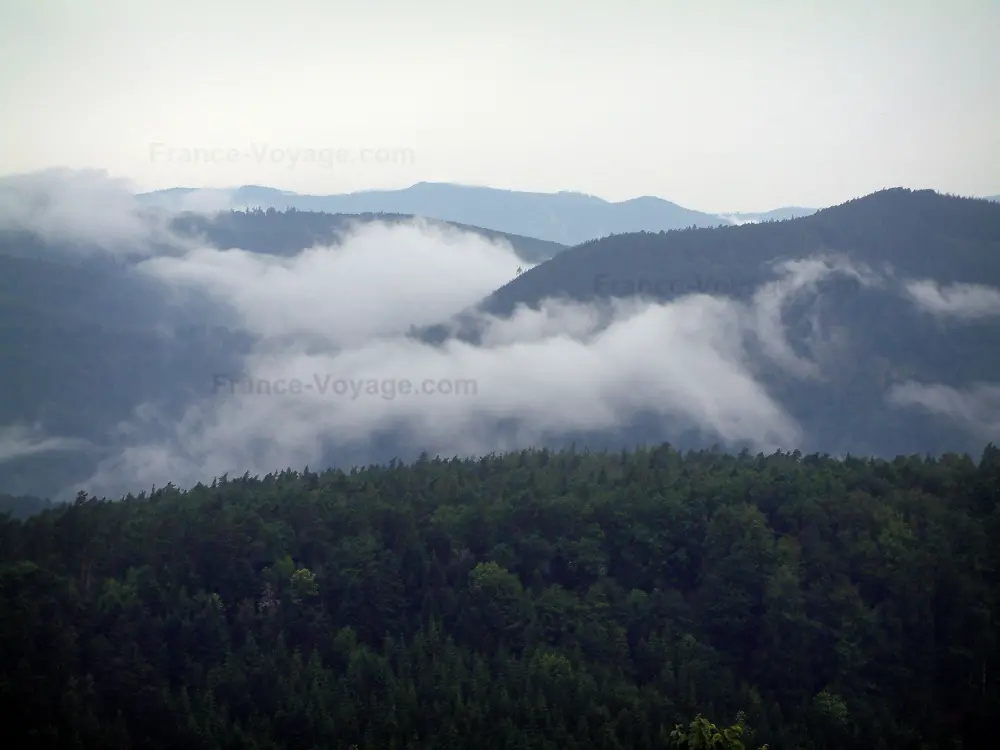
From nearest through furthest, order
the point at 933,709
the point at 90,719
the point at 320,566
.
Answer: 1. the point at 90,719
2. the point at 933,709
3. the point at 320,566

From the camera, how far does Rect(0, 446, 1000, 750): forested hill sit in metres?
62.1

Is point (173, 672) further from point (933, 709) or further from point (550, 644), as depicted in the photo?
point (933, 709)

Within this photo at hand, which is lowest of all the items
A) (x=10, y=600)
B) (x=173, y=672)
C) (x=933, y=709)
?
(x=933, y=709)

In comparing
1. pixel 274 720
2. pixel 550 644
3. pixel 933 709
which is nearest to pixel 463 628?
pixel 550 644

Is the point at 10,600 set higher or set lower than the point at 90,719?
higher

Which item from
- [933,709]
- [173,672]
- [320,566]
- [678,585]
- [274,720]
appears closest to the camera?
[274,720]

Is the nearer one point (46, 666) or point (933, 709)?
point (46, 666)

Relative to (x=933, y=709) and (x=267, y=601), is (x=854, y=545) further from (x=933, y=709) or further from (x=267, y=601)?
(x=267, y=601)

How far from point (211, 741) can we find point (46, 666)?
1110 cm

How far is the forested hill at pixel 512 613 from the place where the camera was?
204ft

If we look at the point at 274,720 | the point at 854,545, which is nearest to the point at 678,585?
the point at 854,545

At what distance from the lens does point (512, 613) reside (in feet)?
245

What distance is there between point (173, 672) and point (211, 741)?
9755mm

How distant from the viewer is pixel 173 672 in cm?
6694
